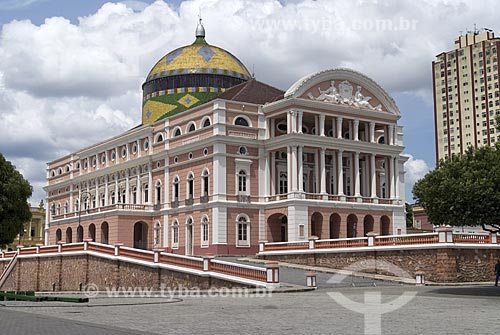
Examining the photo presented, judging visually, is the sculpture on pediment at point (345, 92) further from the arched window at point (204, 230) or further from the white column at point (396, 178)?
the arched window at point (204, 230)

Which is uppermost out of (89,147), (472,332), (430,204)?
(89,147)

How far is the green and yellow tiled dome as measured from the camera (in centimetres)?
6394

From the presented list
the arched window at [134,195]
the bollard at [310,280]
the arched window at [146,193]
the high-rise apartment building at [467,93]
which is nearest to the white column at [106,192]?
the arched window at [134,195]

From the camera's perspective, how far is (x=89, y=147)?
222 ft

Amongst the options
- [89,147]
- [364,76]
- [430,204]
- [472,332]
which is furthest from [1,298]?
[89,147]

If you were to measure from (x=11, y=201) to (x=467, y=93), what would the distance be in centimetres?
7618

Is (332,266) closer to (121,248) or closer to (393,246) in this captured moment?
(393,246)

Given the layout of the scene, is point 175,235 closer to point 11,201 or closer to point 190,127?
point 190,127

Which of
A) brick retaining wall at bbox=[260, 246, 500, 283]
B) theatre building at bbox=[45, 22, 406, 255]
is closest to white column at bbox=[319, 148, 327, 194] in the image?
theatre building at bbox=[45, 22, 406, 255]

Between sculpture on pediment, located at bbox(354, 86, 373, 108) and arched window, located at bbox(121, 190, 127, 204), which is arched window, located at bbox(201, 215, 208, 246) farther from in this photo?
sculpture on pediment, located at bbox(354, 86, 373, 108)

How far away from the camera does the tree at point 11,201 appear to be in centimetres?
5391

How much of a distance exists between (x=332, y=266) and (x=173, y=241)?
1694cm

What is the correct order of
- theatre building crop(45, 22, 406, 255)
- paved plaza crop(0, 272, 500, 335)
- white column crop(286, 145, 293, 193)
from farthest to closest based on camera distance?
theatre building crop(45, 22, 406, 255) < white column crop(286, 145, 293, 193) < paved plaza crop(0, 272, 500, 335)

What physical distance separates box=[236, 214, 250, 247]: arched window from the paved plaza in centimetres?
2378
